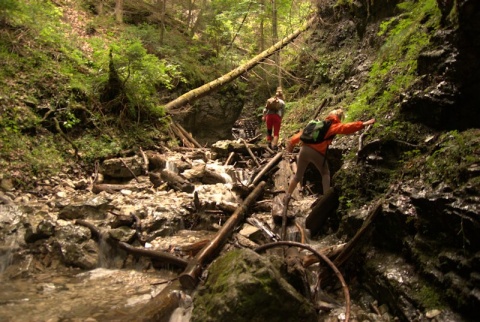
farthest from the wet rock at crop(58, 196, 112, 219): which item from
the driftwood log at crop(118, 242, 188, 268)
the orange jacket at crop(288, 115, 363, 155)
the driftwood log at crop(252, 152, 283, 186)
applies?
the orange jacket at crop(288, 115, 363, 155)

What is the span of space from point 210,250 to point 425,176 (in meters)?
3.20

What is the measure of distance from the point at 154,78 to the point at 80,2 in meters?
8.77

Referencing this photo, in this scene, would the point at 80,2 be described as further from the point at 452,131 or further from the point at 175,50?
the point at 452,131

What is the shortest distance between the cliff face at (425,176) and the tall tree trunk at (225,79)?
8.45 m

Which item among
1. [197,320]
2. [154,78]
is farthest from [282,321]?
[154,78]

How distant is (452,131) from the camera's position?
4.42 meters

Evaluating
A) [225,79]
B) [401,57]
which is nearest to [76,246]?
[401,57]

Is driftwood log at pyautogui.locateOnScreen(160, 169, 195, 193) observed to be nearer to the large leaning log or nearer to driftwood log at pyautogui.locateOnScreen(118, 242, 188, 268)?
the large leaning log

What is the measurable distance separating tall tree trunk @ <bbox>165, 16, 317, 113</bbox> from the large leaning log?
7.77 m

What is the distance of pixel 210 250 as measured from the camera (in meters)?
5.01

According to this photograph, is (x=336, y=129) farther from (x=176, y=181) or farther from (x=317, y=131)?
(x=176, y=181)

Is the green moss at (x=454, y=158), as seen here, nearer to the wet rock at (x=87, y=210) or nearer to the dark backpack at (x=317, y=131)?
the dark backpack at (x=317, y=131)

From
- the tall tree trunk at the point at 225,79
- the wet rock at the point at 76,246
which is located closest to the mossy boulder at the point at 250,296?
the wet rock at the point at 76,246

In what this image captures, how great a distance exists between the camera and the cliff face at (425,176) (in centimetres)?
337
